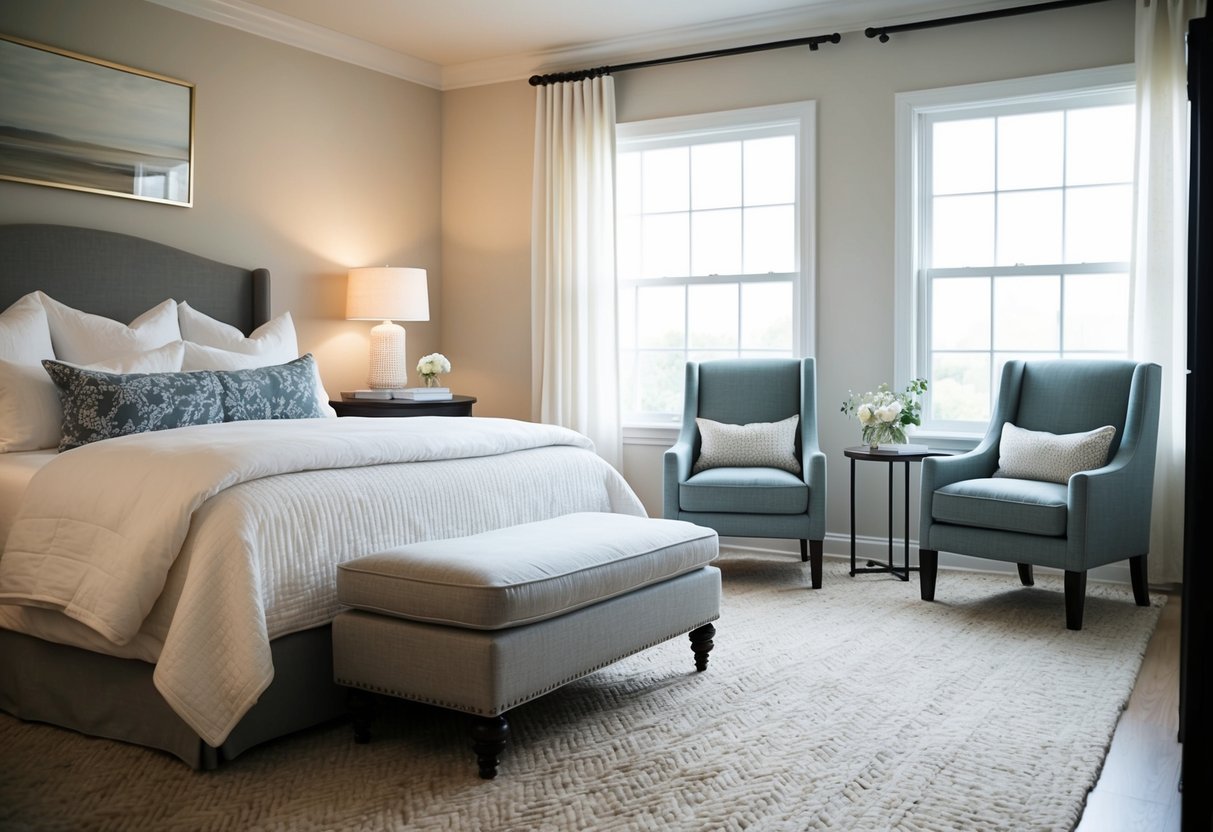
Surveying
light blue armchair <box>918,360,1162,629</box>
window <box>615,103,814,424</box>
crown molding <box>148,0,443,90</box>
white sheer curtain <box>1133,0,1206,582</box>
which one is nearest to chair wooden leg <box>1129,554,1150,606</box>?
light blue armchair <box>918,360,1162,629</box>

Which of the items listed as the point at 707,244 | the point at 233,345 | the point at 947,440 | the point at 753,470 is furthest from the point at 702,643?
the point at 707,244

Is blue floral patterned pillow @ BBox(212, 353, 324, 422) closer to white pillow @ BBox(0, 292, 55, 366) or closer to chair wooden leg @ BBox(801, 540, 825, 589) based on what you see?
white pillow @ BBox(0, 292, 55, 366)

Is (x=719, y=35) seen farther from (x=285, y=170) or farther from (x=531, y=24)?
(x=285, y=170)

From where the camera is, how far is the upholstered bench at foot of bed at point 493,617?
244cm

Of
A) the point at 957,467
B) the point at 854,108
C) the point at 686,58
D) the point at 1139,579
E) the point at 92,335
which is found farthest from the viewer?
the point at 686,58

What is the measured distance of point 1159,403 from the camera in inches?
168

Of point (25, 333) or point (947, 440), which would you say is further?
point (947, 440)

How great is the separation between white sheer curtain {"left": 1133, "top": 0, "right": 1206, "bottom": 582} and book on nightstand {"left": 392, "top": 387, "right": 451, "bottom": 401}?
133 inches

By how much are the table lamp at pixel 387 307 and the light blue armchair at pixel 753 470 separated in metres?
1.57

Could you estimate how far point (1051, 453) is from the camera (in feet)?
13.8

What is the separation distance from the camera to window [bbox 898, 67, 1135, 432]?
185 inches

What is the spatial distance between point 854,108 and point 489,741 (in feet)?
12.6

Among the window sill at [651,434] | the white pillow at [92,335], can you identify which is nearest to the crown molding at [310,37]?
the white pillow at [92,335]

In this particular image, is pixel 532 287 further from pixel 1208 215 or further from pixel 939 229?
pixel 1208 215
